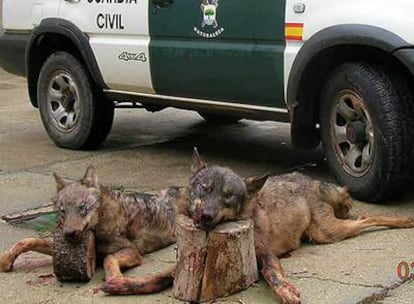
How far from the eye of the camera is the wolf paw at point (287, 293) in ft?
12.9

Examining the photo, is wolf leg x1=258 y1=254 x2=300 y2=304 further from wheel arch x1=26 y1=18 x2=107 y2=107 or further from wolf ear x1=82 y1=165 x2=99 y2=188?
wheel arch x1=26 y1=18 x2=107 y2=107

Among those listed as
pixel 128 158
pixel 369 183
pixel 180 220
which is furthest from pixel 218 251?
pixel 128 158

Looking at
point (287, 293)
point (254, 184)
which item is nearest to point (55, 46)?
point (254, 184)

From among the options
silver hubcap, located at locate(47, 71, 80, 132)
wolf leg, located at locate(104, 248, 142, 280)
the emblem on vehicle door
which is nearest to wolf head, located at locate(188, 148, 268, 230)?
wolf leg, located at locate(104, 248, 142, 280)

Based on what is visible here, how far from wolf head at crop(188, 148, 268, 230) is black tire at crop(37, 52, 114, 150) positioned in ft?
11.8

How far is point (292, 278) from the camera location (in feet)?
14.3

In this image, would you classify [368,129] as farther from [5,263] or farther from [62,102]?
[62,102]

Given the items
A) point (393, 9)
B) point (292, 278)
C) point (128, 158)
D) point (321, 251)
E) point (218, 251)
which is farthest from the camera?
point (128, 158)

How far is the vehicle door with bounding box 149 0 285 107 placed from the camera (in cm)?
610

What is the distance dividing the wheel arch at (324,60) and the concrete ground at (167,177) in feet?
2.29

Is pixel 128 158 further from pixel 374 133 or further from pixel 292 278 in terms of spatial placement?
pixel 292 278

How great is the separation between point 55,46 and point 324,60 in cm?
326

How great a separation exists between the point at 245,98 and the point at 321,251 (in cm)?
191

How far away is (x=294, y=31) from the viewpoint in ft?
19.4
